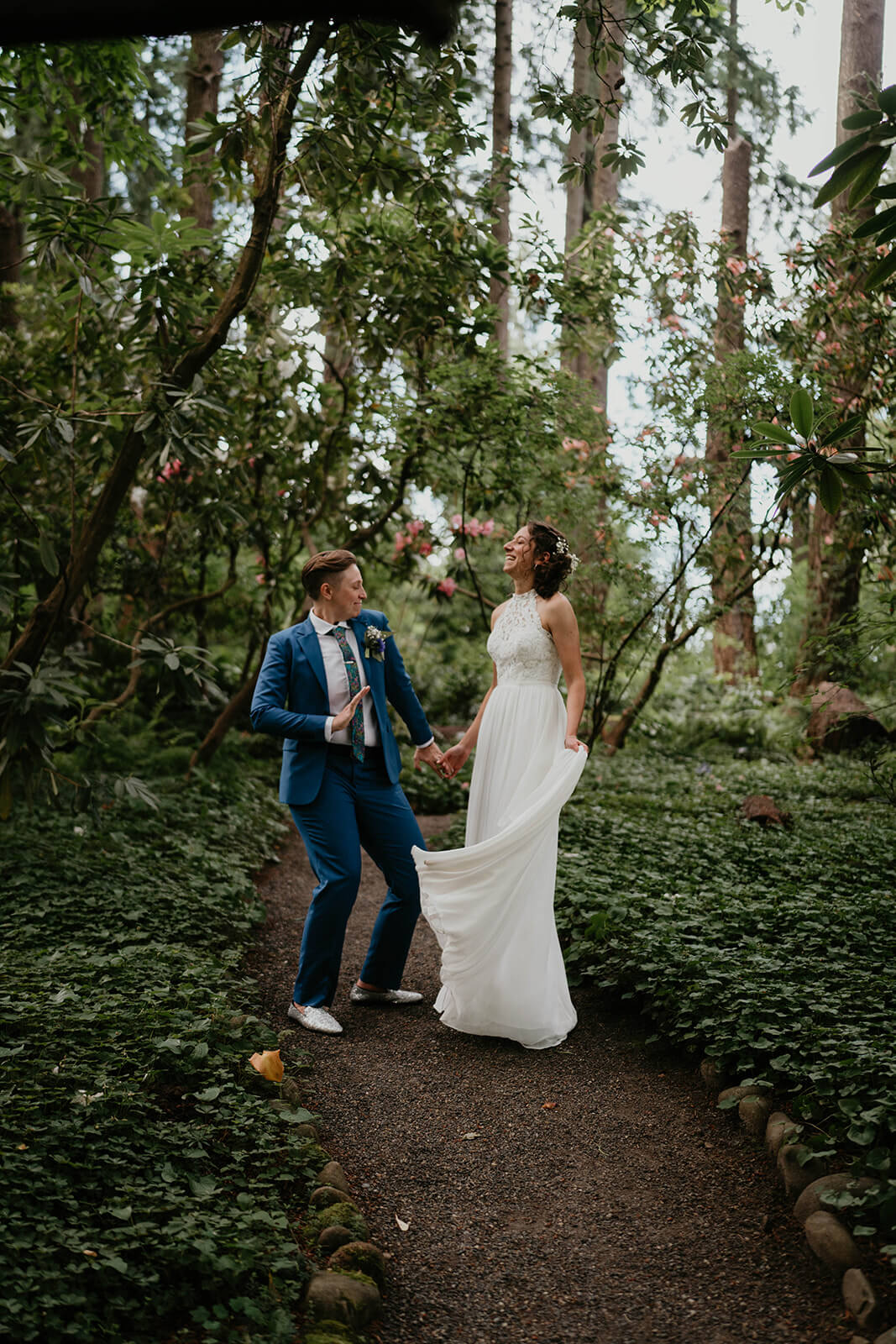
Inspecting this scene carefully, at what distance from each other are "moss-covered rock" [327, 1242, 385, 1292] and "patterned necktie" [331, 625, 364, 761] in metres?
2.29

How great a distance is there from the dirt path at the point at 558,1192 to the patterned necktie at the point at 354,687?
122 centimetres

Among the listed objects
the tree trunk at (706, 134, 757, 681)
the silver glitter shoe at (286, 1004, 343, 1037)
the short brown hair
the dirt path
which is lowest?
the dirt path

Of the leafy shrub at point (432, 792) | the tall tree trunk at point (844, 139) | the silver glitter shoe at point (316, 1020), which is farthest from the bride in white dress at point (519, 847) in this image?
the tall tree trunk at point (844, 139)

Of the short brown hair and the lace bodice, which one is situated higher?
the short brown hair

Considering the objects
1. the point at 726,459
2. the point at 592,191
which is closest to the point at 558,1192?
the point at 726,459


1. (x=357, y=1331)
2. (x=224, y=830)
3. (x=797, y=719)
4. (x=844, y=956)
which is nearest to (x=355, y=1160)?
(x=357, y=1331)

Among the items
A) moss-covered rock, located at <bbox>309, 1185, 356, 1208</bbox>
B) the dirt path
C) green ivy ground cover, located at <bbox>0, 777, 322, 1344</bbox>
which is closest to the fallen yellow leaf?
green ivy ground cover, located at <bbox>0, 777, 322, 1344</bbox>

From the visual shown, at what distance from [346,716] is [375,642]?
462mm

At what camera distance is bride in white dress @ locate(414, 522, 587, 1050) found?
4.41 metres

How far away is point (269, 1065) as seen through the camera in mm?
3699

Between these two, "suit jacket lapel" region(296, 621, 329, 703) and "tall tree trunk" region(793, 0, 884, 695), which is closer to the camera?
"suit jacket lapel" region(296, 621, 329, 703)

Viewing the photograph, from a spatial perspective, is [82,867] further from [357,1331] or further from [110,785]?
[357,1331]

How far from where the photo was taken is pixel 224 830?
7379 millimetres

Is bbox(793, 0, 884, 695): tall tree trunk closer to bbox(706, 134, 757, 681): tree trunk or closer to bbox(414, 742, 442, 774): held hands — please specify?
bbox(706, 134, 757, 681): tree trunk
